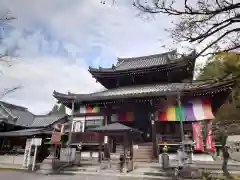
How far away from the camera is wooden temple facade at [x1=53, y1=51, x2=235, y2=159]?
55.9 feet

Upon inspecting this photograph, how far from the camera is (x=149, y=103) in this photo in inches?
736

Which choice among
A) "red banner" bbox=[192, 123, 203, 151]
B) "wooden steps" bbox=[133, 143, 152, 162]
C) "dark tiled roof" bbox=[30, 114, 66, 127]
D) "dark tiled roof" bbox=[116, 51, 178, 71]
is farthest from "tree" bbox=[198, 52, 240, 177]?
"dark tiled roof" bbox=[30, 114, 66, 127]

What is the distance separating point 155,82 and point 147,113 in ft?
13.9

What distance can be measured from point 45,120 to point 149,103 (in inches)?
807

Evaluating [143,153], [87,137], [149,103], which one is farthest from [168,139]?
[87,137]

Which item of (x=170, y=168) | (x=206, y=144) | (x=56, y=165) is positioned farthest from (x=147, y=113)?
(x=56, y=165)

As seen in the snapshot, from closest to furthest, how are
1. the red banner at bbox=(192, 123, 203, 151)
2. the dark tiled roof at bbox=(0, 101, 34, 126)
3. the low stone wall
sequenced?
1. the red banner at bbox=(192, 123, 203, 151)
2. the low stone wall
3. the dark tiled roof at bbox=(0, 101, 34, 126)

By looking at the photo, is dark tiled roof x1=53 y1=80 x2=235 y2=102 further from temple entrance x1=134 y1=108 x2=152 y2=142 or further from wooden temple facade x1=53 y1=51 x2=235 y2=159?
temple entrance x1=134 y1=108 x2=152 y2=142

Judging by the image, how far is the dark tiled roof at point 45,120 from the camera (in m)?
31.1

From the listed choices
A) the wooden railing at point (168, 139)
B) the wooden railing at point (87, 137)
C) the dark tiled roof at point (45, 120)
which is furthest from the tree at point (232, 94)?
the dark tiled roof at point (45, 120)

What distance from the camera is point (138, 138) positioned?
19234mm

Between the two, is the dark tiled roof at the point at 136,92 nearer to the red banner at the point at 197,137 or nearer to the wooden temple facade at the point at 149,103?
the wooden temple facade at the point at 149,103

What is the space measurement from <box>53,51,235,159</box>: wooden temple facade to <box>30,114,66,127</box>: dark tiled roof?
37.8ft

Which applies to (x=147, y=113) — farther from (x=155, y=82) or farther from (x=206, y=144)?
(x=206, y=144)
